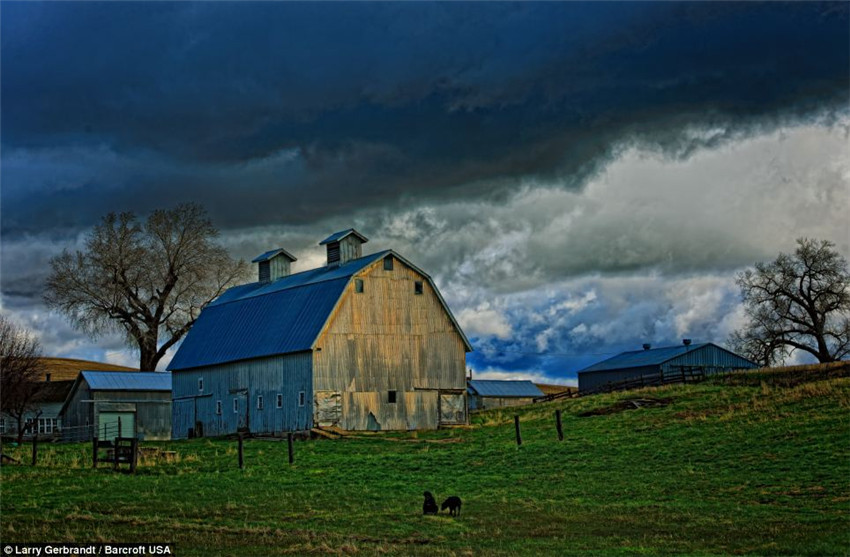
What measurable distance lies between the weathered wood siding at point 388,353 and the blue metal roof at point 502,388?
139 ft

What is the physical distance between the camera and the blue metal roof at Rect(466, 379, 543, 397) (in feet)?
325

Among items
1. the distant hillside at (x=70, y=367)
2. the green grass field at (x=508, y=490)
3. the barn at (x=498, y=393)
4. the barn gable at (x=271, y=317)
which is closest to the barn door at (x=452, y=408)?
the barn gable at (x=271, y=317)

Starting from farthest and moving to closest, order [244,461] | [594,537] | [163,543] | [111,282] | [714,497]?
1. [111,282]
2. [244,461]
3. [714,497]
4. [594,537]
5. [163,543]

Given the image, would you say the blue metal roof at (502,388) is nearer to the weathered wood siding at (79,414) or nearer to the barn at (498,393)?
the barn at (498,393)

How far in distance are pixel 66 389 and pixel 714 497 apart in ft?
190

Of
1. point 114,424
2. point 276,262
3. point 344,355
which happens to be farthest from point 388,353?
point 114,424

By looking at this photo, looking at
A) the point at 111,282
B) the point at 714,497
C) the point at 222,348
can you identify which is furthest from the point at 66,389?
the point at 714,497

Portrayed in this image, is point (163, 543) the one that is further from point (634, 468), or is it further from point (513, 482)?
point (634, 468)

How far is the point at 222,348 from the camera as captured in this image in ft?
195

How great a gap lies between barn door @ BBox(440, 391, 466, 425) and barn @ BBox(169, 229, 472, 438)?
54mm

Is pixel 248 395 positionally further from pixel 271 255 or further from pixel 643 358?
pixel 643 358

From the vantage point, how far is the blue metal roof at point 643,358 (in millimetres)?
86438

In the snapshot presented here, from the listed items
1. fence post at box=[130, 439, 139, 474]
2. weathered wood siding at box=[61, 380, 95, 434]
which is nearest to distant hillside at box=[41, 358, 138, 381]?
weathered wood siding at box=[61, 380, 95, 434]

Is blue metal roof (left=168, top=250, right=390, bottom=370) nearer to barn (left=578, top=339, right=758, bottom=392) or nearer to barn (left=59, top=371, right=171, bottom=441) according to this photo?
barn (left=59, top=371, right=171, bottom=441)
